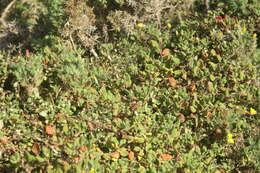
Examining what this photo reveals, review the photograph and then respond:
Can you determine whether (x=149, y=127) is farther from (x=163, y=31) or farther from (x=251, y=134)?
(x=163, y=31)

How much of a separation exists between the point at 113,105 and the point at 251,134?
1267 millimetres

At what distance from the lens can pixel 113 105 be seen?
11.3 ft

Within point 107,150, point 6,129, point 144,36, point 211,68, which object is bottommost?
point 107,150

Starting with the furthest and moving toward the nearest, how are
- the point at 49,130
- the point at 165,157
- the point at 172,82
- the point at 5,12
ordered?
the point at 5,12, the point at 172,82, the point at 165,157, the point at 49,130

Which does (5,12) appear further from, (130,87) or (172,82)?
(172,82)

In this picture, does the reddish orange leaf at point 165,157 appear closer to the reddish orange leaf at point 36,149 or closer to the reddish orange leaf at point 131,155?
the reddish orange leaf at point 131,155

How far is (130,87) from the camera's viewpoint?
3.79 meters

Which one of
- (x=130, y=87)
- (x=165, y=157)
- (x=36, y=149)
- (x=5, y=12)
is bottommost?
(x=165, y=157)


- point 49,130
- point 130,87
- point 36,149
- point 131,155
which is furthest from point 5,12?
point 131,155

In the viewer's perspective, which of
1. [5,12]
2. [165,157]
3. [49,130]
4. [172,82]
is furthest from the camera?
[5,12]

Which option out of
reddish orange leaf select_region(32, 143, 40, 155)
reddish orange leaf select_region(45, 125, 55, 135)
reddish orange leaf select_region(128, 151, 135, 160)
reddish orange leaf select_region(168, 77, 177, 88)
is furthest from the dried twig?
reddish orange leaf select_region(128, 151, 135, 160)

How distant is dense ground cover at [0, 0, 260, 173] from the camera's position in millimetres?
3170

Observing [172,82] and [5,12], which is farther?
[5,12]

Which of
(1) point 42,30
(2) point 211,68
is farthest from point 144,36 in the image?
(1) point 42,30
